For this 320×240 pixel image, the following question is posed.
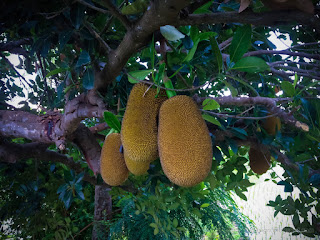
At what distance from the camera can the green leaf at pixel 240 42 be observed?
19.9 inches

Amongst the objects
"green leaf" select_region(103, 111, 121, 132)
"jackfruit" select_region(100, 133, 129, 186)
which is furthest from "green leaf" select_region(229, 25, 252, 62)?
"jackfruit" select_region(100, 133, 129, 186)

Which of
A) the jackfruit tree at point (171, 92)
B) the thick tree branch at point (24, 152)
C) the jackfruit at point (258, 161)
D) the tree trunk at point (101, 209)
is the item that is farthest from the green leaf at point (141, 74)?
the tree trunk at point (101, 209)

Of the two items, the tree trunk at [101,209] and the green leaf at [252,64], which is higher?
the green leaf at [252,64]

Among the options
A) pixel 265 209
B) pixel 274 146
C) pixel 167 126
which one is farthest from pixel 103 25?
pixel 265 209

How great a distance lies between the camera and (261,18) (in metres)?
0.47

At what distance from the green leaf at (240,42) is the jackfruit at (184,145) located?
194 mm

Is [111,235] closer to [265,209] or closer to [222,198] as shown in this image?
[222,198]

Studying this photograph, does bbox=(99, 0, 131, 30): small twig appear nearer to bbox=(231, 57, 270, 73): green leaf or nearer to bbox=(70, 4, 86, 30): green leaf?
bbox=(70, 4, 86, 30): green leaf

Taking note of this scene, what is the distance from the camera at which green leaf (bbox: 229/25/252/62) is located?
504 mm

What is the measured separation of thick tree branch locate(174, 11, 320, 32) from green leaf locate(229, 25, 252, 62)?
2cm

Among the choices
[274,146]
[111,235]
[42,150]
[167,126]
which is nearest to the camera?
[167,126]

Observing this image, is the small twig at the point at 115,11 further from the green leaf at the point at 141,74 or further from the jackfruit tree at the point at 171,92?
the green leaf at the point at 141,74

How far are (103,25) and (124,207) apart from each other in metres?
1.43

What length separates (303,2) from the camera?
16.1 inches
